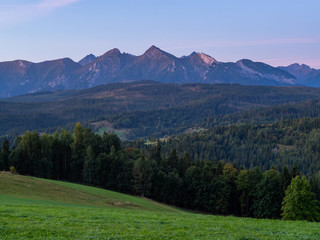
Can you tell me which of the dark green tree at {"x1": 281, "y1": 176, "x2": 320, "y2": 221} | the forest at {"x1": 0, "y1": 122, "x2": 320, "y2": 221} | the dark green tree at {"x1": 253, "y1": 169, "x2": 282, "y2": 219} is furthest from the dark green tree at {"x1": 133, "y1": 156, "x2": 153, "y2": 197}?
the dark green tree at {"x1": 281, "y1": 176, "x2": 320, "y2": 221}

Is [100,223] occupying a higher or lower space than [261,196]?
higher

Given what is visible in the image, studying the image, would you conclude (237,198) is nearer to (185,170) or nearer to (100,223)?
(185,170)

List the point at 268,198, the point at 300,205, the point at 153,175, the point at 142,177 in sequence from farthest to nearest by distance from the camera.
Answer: the point at 153,175 < the point at 142,177 < the point at 268,198 < the point at 300,205

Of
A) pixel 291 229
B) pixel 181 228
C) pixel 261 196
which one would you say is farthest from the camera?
pixel 261 196

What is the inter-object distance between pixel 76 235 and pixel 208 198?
65.7m

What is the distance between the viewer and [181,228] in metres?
25.6

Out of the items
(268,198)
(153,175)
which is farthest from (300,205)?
(153,175)

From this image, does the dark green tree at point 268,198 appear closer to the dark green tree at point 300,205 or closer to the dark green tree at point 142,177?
the dark green tree at point 300,205

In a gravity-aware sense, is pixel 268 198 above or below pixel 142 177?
Result: below

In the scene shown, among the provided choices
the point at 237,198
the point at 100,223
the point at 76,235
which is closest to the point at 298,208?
the point at 237,198

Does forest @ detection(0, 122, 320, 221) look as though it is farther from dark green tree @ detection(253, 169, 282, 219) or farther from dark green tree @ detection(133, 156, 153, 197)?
dark green tree @ detection(253, 169, 282, 219)

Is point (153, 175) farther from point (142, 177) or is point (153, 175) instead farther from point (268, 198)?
point (268, 198)

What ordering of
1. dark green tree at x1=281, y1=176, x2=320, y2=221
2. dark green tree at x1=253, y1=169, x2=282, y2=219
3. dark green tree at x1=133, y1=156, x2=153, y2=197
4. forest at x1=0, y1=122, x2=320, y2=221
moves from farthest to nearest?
dark green tree at x1=133, y1=156, x2=153, y2=197, forest at x1=0, y1=122, x2=320, y2=221, dark green tree at x1=253, y1=169, x2=282, y2=219, dark green tree at x1=281, y1=176, x2=320, y2=221

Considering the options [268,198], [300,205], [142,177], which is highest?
[142,177]
